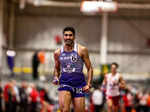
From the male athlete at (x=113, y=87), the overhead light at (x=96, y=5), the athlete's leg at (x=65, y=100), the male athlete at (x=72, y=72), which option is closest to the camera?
the athlete's leg at (x=65, y=100)

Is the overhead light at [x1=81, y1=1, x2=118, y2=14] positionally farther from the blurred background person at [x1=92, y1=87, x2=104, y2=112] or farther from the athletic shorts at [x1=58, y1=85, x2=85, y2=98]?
the athletic shorts at [x1=58, y1=85, x2=85, y2=98]

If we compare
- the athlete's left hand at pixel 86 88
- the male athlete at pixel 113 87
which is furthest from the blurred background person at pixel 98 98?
the athlete's left hand at pixel 86 88

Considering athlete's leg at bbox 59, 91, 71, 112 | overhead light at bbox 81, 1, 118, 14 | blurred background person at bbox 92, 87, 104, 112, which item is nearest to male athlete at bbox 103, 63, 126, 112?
athlete's leg at bbox 59, 91, 71, 112

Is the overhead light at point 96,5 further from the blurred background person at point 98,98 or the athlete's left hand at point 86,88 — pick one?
the athlete's left hand at point 86,88

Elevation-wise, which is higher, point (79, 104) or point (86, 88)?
point (86, 88)

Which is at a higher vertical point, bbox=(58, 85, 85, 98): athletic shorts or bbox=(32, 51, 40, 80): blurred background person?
bbox=(32, 51, 40, 80): blurred background person

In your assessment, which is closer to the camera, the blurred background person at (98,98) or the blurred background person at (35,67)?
the blurred background person at (98,98)

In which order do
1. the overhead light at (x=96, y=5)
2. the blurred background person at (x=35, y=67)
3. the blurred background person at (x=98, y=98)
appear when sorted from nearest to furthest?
1. the overhead light at (x=96, y=5)
2. the blurred background person at (x=98, y=98)
3. the blurred background person at (x=35, y=67)

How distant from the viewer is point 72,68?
7.56 m

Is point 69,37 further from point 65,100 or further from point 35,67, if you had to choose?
point 35,67

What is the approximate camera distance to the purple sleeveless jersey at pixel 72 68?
297 inches

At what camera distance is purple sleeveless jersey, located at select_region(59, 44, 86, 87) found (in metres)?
7.54

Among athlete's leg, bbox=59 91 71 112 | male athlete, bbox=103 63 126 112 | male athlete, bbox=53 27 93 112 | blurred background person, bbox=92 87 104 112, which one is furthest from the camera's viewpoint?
blurred background person, bbox=92 87 104 112

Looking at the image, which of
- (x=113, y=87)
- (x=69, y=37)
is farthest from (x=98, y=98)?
(x=69, y=37)
